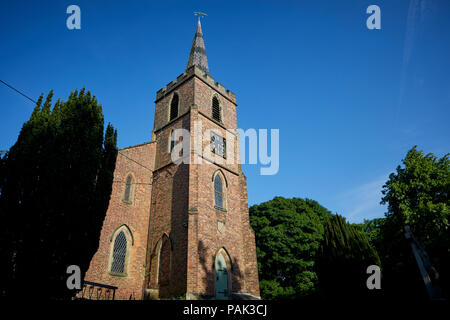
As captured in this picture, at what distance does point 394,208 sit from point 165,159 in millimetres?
18196

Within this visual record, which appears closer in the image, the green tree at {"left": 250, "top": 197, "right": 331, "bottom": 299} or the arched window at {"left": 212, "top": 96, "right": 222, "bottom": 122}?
the arched window at {"left": 212, "top": 96, "right": 222, "bottom": 122}

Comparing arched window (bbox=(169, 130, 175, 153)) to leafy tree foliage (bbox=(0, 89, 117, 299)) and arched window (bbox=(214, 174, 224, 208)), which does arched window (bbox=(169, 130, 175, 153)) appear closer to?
arched window (bbox=(214, 174, 224, 208))

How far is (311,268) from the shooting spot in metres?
28.7

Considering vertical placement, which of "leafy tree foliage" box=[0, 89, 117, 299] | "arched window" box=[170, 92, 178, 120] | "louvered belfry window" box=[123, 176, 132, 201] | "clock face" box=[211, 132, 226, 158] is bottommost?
"leafy tree foliage" box=[0, 89, 117, 299]

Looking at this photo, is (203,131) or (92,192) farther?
(203,131)

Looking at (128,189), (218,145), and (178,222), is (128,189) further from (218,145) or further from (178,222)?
(218,145)

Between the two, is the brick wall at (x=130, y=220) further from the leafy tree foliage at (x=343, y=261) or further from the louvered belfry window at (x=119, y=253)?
the leafy tree foliage at (x=343, y=261)

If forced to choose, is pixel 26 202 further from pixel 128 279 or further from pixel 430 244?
pixel 430 244

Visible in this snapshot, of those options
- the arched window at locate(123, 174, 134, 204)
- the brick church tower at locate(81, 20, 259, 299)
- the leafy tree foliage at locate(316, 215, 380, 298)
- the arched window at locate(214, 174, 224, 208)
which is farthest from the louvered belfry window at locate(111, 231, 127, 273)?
the leafy tree foliage at locate(316, 215, 380, 298)

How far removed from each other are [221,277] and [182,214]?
13.7 feet

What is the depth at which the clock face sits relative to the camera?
20703 millimetres

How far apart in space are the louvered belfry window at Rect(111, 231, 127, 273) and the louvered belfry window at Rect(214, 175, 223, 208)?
19.6 feet

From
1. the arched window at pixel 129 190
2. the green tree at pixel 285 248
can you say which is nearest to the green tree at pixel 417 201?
the green tree at pixel 285 248

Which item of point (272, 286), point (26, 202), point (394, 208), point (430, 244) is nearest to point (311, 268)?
point (272, 286)
